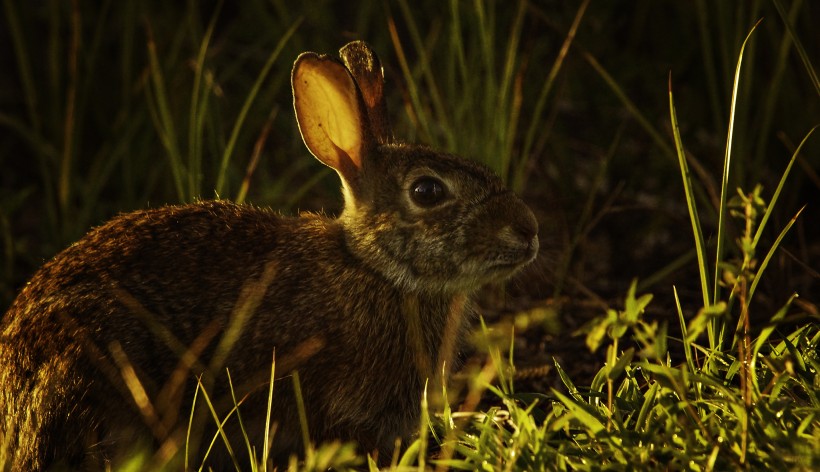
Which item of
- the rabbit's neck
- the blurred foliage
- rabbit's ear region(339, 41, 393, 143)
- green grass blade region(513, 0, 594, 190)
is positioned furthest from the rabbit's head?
green grass blade region(513, 0, 594, 190)

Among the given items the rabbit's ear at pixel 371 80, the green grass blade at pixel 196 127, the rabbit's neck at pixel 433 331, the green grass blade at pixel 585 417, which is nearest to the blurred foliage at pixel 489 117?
the green grass blade at pixel 196 127

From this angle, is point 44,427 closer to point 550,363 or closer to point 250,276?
point 250,276

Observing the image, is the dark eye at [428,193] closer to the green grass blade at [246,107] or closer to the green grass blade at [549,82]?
the green grass blade at [246,107]

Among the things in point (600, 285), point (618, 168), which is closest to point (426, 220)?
point (600, 285)

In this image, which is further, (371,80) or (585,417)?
(371,80)

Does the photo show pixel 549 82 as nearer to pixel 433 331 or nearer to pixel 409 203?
pixel 409 203

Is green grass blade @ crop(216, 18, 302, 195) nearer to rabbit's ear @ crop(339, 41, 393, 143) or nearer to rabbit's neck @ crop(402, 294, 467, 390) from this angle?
rabbit's ear @ crop(339, 41, 393, 143)

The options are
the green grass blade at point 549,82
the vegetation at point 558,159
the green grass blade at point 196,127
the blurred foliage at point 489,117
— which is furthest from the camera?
the blurred foliage at point 489,117

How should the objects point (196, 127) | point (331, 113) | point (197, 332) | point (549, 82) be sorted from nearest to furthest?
point (197, 332)
point (331, 113)
point (196, 127)
point (549, 82)

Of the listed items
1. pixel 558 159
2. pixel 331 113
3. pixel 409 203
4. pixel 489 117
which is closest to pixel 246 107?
pixel 331 113
